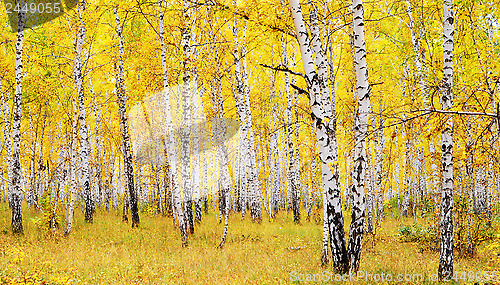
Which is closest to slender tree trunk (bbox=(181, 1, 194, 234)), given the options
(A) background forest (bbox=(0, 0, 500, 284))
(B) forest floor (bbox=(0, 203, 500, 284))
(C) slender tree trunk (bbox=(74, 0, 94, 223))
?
(A) background forest (bbox=(0, 0, 500, 284))

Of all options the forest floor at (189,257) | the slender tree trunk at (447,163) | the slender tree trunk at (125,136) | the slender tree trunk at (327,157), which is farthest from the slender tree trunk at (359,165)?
the slender tree trunk at (125,136)

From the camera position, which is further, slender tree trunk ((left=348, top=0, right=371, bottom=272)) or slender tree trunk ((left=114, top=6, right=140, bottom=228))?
slender tree trunk ((left=114, top=6, right=140, bottom=228))

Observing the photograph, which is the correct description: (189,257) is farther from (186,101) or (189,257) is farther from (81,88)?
(81,88)

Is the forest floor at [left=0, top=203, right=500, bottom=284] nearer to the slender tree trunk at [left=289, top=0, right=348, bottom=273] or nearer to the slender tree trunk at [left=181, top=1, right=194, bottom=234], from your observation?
the slender tree trunk at [left=289, top=0, right=348, bottom=273]

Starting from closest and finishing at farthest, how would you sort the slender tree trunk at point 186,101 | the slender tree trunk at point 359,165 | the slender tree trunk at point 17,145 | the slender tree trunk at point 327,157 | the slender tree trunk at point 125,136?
the slender tree trunk at point 327,157 → the slender tree trunk at point 359,165 → the slender tree trunk at point 186,101 → the slender tree trunk at point 17,145 → the slender tree trunk at point 125,136

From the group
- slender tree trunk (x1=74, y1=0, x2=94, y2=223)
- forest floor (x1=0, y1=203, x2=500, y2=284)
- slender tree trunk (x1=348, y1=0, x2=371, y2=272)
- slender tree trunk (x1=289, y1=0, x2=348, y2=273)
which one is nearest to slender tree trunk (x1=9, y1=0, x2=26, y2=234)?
forest floor (x1=0, y1=203, x2=500, y2=284)

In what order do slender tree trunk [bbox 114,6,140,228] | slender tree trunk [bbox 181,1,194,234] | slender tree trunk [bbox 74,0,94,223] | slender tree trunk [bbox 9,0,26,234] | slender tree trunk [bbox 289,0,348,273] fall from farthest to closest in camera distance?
slender tree trunk [bbox 114,6,140,228]
slender tree trunk [bbox 74,0,94,223]
slender tree trunk [bbox 9,0,26,234]
slender tree trunk [bbox 181,1,194,234]
slender tree trunk [bbox 289,0,348,273]

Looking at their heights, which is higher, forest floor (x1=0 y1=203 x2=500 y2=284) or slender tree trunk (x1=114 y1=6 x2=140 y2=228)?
slender tree trunk (x1=114 y1=6 x2=140 y2=228)

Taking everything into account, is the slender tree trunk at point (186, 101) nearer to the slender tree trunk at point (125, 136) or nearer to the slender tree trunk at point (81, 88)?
the slender tree trunk at point (125, 136)

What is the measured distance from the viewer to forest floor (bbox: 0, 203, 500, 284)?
21.2ft

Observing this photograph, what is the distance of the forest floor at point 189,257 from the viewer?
21.2ft

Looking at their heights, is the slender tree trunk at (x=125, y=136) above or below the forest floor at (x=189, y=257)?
above

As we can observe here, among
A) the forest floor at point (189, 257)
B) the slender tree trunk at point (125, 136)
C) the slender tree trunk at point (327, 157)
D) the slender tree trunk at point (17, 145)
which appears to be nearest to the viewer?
the slender tree trunk at point (327, 157)

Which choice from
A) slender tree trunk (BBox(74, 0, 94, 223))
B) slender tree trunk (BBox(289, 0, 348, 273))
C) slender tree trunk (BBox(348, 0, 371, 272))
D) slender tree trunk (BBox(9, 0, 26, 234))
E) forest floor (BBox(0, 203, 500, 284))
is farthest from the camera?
slender tree trunk (BBox(74, 0, 94, 223))
